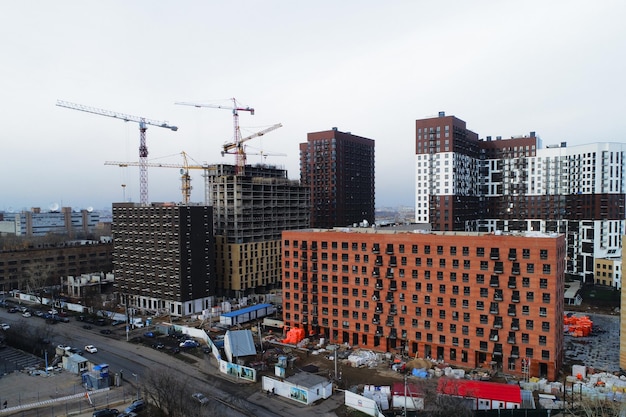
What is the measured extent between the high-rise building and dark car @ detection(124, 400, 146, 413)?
365 feet

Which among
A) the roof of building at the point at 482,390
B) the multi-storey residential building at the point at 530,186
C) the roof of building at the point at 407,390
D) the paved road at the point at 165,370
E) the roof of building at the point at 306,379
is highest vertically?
the multi-storey residential building at the point at 530,186

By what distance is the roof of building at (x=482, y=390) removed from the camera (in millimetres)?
46128

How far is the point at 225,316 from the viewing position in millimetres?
82438

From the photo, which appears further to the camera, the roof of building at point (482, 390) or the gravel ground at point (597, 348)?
the gravel ground at point (597, 348)

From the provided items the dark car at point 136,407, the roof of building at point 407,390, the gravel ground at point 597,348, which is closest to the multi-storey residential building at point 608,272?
the gravel ground at point 597,348

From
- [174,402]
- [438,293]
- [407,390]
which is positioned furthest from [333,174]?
[174,402]

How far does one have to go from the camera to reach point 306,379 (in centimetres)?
5259

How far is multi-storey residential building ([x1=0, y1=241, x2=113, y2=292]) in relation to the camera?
11706 cm

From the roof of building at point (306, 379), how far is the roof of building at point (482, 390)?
13803 millimetres

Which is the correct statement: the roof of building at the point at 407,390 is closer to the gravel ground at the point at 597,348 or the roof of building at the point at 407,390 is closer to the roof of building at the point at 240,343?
the roof of building at the point at 240,343

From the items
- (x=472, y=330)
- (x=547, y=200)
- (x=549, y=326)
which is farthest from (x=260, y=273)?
(x=547, y=200)

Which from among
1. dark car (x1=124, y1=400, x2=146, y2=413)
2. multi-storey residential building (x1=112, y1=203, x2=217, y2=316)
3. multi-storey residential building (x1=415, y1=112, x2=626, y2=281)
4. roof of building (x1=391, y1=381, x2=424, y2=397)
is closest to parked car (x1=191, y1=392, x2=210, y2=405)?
dark car (x1=124, y1=400, x2=146, y2=413)

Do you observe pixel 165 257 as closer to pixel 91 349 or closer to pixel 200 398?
pixel 91 349

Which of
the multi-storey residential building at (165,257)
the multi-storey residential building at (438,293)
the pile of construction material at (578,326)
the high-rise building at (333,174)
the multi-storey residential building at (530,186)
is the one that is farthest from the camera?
the high-rise building at (333,174)
